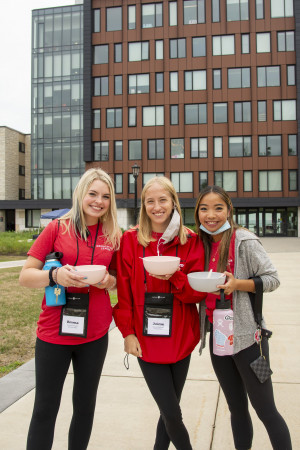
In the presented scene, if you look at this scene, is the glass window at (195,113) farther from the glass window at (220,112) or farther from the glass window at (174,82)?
the glass window at (174,82)

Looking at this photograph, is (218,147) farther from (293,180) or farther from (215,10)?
(215,10)

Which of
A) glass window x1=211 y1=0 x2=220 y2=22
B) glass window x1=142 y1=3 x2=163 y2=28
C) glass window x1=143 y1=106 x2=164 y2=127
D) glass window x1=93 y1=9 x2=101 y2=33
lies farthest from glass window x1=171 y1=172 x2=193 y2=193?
glass window x1=93 y1=9 x2=101 y2=33

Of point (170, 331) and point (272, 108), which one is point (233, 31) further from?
point (170, 331)

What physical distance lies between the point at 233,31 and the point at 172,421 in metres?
44.1

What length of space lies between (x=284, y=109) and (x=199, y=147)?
376 inches

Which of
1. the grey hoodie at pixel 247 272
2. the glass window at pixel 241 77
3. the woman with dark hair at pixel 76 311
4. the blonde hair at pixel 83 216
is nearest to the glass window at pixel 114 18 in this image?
the glass window at pixel 241 77

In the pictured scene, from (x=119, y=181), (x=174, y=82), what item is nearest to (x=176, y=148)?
(x=174, y=82)

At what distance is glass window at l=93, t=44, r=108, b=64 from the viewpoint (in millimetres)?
42375

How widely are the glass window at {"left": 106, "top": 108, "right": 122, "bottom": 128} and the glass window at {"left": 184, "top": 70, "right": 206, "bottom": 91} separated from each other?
7.75m

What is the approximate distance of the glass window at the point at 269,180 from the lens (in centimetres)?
3988

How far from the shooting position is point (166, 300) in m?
2.54

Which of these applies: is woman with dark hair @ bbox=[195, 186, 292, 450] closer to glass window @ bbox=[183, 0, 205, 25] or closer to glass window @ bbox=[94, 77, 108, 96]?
glass window @ bbox=[94, 77, 108, 96]

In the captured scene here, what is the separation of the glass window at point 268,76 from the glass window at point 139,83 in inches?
465

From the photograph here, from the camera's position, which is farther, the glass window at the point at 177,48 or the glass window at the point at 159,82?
the glass window at the point at 159,82
